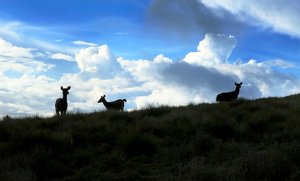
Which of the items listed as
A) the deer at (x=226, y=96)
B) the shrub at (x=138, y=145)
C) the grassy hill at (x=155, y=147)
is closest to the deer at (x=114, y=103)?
the deer at (x=226, y=96)

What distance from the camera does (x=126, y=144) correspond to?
42.1 ft

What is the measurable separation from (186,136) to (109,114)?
169 inches

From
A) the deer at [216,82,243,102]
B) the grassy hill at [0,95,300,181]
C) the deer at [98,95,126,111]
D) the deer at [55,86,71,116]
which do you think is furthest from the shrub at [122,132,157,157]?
the deer at [98,95,126,111]

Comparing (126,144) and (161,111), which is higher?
(161,111)

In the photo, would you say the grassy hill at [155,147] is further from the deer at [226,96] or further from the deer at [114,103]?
the deer at [114,103]

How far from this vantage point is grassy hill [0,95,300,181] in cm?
1062

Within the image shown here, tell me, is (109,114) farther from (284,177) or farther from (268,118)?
(284,177)

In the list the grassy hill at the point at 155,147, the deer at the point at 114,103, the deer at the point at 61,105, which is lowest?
the grassy hill at the point at 155,147

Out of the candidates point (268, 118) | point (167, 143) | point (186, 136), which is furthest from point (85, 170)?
point (268, 118)

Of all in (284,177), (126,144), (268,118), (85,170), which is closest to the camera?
(284,177)

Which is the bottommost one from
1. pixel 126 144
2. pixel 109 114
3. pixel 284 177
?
pixel 284 177

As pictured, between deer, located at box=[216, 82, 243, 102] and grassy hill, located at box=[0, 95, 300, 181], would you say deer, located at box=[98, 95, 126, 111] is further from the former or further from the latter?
grassy hill, located at box=[0, 95, 300, 181]

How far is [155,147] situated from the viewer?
42.1 ft

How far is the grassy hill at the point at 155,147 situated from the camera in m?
10.6
